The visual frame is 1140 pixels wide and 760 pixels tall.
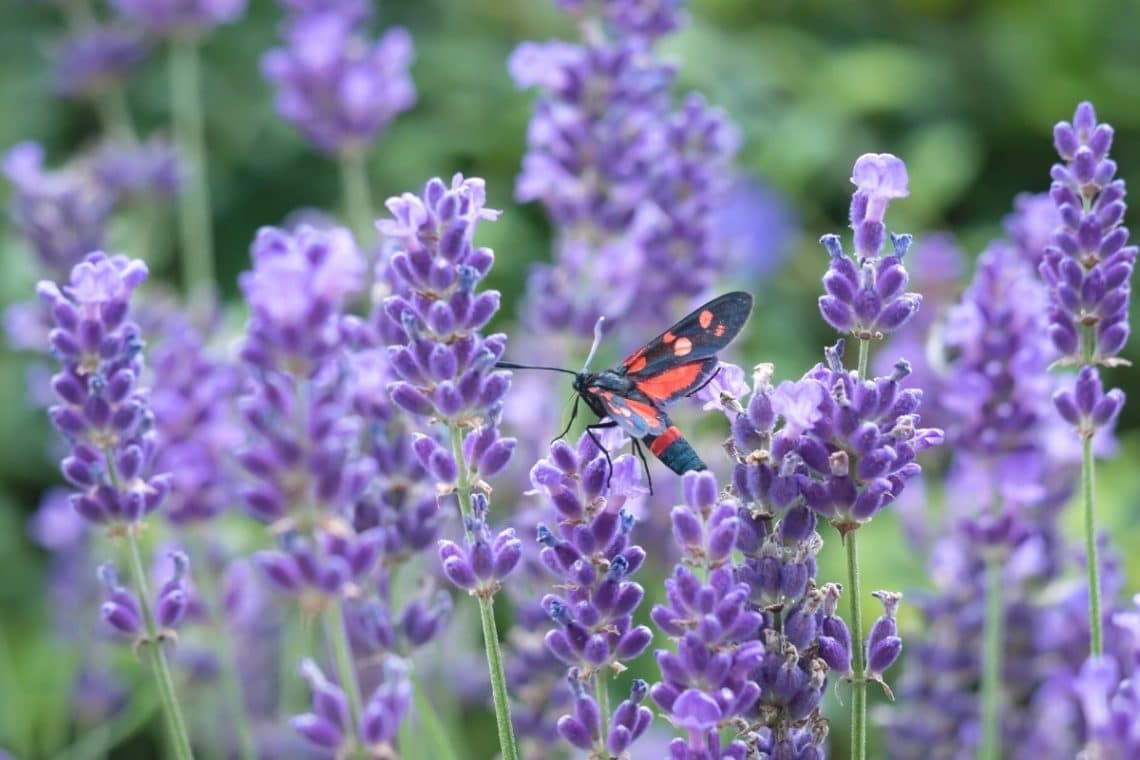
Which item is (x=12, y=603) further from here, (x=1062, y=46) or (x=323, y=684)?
(x=1062, y=46)

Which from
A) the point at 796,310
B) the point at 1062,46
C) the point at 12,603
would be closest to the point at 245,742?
the point at 12,603

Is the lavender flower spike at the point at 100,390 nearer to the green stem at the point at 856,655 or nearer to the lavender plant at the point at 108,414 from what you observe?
the lavender plant at the point at 108,414

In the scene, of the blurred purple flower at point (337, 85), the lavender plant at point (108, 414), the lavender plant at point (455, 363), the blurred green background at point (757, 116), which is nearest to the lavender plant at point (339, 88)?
the blurred purple flower at point (337, 85)

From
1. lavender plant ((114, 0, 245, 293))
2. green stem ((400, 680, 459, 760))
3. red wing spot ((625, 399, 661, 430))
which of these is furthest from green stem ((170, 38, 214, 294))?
red wing spot ((625, 399, 661, 430))

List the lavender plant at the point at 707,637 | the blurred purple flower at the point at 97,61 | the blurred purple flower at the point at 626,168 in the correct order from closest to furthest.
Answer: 1. the lavender plant at the point at 707,637
2. the blurred purple flower at the point at 626,168
3. the blurred purple flower at the point at 97,61

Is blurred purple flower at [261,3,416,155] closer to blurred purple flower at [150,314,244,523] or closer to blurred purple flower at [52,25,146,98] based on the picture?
blurred purple flower at [150,314,244,523]
